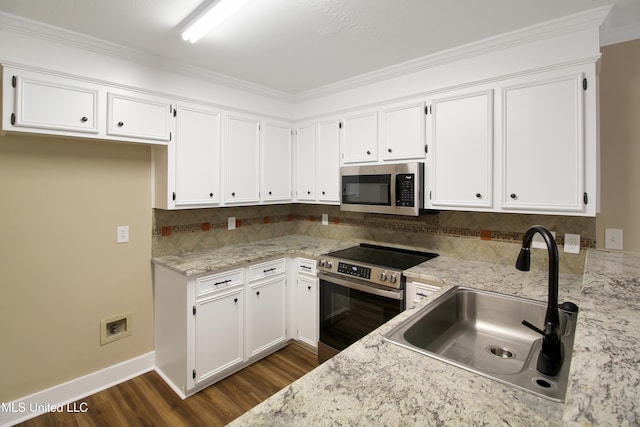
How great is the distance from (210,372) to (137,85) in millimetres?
2217

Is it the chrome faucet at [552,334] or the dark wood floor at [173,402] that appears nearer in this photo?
the chrome faucet at [552,334]

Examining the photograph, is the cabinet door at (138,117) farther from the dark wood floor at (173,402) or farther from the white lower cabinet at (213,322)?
the dark wood floor at (173,402)

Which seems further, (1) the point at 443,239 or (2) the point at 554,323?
(1) the point at 443,239

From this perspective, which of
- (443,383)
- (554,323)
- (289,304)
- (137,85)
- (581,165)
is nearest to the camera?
(443,383)

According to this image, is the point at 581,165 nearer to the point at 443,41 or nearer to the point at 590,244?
the point at 590,244

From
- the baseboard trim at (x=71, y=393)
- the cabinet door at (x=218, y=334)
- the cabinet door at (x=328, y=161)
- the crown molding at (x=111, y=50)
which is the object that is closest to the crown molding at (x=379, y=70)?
the crown molding at (x=111, y=50)

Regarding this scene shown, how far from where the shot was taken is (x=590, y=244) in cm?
207

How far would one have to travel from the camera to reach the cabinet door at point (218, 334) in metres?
2.33

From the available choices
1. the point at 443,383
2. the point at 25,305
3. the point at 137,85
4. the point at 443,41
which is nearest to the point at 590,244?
the point at 443,41

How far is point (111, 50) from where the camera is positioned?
84.6 inches

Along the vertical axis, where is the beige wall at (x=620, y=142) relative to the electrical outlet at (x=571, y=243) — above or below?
above

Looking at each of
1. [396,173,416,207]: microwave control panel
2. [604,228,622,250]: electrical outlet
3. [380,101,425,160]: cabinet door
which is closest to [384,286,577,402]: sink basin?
[396,173,416,207]: microwave control panel

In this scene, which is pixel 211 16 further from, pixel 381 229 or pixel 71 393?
pixel 71 393

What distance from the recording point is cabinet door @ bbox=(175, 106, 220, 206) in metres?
2.52
